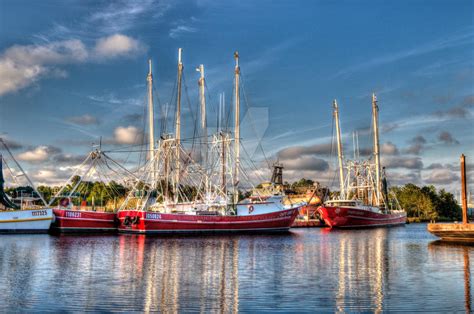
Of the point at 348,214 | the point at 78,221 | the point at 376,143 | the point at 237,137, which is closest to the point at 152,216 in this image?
the point at 78,221

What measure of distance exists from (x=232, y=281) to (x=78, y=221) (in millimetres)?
49742

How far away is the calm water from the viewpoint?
66.6 feet

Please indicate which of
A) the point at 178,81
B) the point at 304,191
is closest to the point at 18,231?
the point at 178,81

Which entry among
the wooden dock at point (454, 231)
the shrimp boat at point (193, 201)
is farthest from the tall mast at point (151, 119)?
the wooden dock at point (454, 231)

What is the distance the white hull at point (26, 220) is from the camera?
228 feet

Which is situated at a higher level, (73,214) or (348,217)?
(73,214)

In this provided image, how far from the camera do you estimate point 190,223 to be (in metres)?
70.0

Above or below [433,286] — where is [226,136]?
above

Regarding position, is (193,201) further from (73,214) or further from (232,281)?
(232,281)

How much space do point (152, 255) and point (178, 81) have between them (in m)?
48.2

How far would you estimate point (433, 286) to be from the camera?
81.1 ft

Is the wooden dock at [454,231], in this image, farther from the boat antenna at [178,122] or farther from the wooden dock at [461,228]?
the boat antenna at [178,122]

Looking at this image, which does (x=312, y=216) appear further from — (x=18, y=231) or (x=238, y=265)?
(x=238, y=265)

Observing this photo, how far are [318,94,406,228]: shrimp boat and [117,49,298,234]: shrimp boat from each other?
59.2 feet
